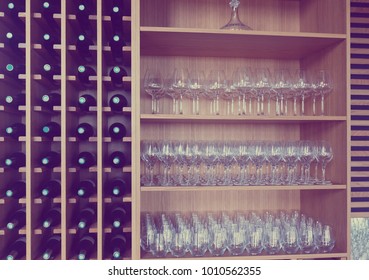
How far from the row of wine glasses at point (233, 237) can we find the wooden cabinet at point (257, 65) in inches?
2.9

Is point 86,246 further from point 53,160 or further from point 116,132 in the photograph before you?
point 116,132

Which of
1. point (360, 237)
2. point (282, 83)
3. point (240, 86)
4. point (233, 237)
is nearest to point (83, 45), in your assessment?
point (240, 86)

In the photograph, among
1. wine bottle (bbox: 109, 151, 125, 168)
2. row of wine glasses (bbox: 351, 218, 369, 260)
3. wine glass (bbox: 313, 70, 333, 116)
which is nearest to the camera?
wine bottle (bbox: 109, 151, 125, 168)

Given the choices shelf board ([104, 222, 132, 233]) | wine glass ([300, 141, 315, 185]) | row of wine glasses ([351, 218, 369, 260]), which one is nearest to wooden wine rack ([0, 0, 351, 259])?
shelf board ([104, 222, 132, 233])

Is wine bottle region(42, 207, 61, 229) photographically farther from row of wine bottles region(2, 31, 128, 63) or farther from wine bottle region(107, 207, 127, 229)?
row of wine bottles region(2, 31, 128, 63)

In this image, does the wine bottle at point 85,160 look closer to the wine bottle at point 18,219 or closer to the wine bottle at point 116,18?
the wine bottle at point 18,219

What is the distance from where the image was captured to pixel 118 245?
67.4 inches

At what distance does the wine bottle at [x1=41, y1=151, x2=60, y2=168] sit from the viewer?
168 cm

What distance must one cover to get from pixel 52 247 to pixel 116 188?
43 centimetres

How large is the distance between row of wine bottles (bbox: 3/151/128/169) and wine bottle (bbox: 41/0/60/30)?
666 millimetres

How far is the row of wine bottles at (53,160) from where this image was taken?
1684 mm

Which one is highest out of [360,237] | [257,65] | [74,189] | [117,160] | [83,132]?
[257,65]
